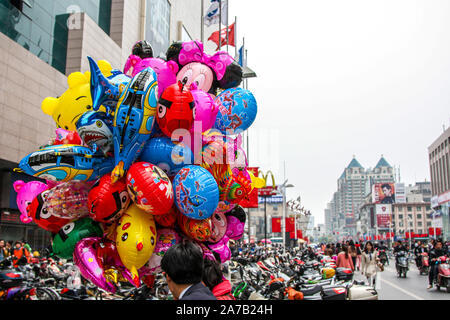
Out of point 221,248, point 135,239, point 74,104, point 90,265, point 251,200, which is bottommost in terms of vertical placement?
point 90,265

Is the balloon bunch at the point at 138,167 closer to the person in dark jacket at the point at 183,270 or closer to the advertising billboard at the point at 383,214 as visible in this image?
the person in dark jacket at the point at 183,270

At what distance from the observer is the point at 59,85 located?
20.0 metres

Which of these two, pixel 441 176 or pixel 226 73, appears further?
pixel 441 176

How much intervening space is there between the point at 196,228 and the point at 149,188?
33.4 inches

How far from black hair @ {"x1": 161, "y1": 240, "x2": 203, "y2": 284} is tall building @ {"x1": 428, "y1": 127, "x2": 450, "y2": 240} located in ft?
231

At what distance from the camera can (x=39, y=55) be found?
19.1 m

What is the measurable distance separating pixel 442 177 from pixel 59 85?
84303 millimetres

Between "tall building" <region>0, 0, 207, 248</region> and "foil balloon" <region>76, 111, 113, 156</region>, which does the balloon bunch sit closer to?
"foil balloon" <region>76, 111, 113, 156</region>

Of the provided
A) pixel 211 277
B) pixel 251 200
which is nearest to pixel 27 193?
pixel 211 277

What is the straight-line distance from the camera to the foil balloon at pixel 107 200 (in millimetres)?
4121

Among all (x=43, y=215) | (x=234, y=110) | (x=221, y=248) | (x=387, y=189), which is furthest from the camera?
(x=387, y=189)

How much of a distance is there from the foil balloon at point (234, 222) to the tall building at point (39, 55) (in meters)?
14.2

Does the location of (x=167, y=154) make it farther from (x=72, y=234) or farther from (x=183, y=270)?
(x=183, y=270)

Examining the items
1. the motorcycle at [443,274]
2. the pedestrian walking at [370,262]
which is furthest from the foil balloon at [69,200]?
the motorcycle at [443,274]
